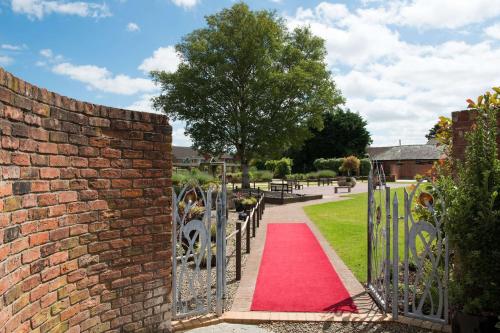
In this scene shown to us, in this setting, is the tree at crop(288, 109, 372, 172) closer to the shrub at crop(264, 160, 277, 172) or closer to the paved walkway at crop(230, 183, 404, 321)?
the shrub at crop(264, 160, 277, 172)

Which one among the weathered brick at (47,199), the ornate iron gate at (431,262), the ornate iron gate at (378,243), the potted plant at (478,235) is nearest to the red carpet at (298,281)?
the ornate iron gate at (378,243)

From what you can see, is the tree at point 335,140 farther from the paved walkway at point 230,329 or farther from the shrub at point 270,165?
the paved walkway at point 230,329

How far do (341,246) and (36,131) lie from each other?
8455 millimetres

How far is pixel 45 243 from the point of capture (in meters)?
3.10

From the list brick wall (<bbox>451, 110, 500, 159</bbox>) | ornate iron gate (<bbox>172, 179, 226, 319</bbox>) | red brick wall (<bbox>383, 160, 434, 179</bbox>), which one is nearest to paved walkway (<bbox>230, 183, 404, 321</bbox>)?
ornate iron gate (<bbox>172, 179, 226, 319</bbox>)

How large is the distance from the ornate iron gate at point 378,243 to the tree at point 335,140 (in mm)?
54810

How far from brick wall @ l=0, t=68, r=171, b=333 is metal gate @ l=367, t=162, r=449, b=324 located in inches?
118

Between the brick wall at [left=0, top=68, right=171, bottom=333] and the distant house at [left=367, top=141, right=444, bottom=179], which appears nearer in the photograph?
the brick wall at [left=0, top=68, right=171, bottom=333]

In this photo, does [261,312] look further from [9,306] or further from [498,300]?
[9,306]

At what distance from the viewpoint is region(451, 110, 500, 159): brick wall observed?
510 centimetres

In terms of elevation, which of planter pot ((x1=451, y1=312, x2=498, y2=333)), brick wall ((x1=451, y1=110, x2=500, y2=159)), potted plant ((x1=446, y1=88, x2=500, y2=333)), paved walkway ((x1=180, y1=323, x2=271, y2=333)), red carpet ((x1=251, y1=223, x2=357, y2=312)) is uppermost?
brick wall ((x1=451, y1=110, x2=500, y2=159))

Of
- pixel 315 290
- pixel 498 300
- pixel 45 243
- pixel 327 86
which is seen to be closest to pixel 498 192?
pixel 498 300

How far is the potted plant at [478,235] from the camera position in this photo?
3857mm

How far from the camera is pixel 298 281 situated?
6773 millimetres
